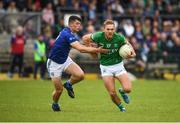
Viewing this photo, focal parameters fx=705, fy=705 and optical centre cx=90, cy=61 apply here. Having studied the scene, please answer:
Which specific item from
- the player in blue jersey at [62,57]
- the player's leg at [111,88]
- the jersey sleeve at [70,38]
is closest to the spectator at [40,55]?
the player in blue jersey at [62,57]

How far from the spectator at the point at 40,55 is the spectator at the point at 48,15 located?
2.08m

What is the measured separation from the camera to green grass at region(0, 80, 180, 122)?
14.8m

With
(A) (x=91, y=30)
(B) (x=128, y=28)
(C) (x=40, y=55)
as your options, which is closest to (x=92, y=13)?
(B) (x=128, y=28)

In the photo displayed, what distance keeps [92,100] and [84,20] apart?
1264 centimetres

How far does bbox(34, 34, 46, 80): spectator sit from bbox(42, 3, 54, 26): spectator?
2082 millimetres

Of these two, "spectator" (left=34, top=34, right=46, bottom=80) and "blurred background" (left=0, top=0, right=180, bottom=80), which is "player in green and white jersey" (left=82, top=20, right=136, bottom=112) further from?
"blurred background" (left=0, top=0, right=180, bottom=80)

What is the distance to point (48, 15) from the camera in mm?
31188

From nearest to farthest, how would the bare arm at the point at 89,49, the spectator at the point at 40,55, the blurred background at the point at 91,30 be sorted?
the bare arm at the point at 89,49, the spectator at the point at 40,55, the blurred background at the point at 91,30

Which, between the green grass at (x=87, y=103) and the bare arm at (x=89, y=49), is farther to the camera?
the bare arm at (x=89, y=49)

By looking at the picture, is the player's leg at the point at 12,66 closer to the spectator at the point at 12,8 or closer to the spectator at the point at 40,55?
the spectator at the point at 40,55

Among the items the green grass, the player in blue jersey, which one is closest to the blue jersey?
the player in blue jersey

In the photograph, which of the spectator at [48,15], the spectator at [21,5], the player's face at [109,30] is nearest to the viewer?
the player's face at [109,30]

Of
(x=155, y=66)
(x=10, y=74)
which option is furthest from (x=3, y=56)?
(x=155, y=66)

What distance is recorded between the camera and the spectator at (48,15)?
30983 millimetres
